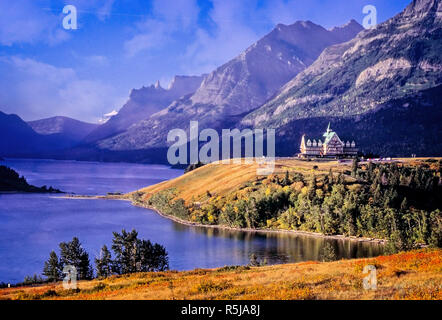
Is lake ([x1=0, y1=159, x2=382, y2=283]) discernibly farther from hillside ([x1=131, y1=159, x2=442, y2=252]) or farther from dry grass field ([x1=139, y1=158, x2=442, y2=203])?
dry grass field ([x1=139, y1=158, x2=442, y2=203])

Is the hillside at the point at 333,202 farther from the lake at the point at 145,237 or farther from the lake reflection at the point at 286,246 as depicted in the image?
the lake at the point at 145,237

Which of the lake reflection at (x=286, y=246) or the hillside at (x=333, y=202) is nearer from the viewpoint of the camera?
the lake reflection at (x=286, y=246)

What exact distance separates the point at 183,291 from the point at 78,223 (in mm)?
126759

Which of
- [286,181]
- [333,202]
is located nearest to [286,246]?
[333,202]

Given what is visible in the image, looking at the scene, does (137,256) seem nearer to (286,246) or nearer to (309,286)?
(286,246)

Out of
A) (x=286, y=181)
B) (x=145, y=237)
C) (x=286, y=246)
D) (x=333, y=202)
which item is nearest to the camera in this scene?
(x=286, y=246)

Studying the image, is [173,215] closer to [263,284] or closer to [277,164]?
[277,164]

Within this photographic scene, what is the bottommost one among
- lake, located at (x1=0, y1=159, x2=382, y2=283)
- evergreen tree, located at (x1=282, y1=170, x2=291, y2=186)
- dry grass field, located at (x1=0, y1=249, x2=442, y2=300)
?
lake, located at (x1=0, y1=159, x2=382, y2=283)

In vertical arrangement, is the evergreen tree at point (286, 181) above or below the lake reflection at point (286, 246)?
above

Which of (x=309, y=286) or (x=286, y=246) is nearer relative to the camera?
(x=309, y=286)

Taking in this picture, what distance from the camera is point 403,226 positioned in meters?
108

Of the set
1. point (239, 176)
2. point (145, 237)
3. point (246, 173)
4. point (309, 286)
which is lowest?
point (145, 237)

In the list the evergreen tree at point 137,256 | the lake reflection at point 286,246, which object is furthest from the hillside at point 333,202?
the evergreen tree at point 137,256

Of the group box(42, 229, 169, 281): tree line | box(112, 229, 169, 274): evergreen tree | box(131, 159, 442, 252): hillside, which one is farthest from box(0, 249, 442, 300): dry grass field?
box(131, 159, 442, 252): hillside
